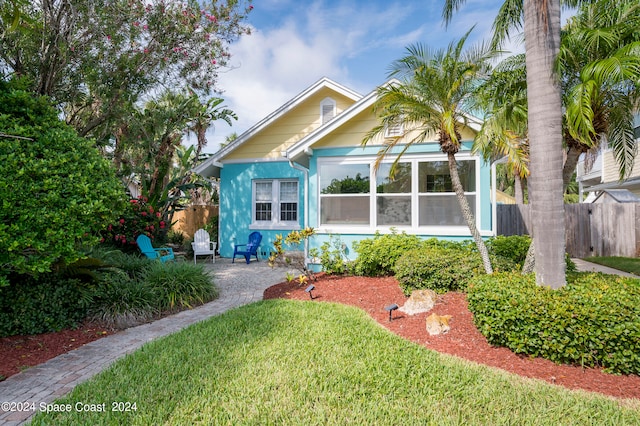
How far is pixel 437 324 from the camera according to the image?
4.77 metres

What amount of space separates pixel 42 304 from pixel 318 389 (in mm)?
4495

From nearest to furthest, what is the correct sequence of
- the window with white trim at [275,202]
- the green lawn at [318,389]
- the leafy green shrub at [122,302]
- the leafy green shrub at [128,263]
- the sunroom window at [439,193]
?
1. the green lawn at [318,389]
2. the leafy green shrub at [122,302]
3. the leafy green shrub at [128,263]
4. the sunroom window at [439,193]
5. the window with white trim at [275,202]

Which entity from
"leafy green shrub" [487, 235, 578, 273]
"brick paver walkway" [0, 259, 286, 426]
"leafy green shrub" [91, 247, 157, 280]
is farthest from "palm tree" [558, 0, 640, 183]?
"leafy green shrub" [91, 247, 157, 280]

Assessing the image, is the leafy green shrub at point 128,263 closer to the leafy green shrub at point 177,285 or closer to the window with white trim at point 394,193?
the leafy green shrub at point 177,285

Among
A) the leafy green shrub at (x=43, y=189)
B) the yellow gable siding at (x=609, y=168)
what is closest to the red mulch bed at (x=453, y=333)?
the leafy green shrub at (x=43, y=189)

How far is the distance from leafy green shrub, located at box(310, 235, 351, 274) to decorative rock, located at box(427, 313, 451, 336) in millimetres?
3558

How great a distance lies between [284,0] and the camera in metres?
9.79

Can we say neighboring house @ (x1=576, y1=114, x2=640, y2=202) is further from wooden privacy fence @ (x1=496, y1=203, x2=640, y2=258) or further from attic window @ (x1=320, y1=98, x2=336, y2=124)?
attic window @ (x1=320, y1=98, x2=336, y2=124)

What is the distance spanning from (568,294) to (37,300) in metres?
7.23

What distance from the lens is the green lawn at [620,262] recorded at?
9.76 m

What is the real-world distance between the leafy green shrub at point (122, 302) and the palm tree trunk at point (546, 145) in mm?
6184

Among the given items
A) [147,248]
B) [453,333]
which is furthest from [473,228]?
[147,248]

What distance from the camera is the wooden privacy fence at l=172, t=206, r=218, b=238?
16328 mm

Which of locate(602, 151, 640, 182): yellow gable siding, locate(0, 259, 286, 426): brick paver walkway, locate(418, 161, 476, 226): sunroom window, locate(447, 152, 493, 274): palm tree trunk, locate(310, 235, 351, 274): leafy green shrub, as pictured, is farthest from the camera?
locate(602, 151, 640, 182): yellow gable siding
